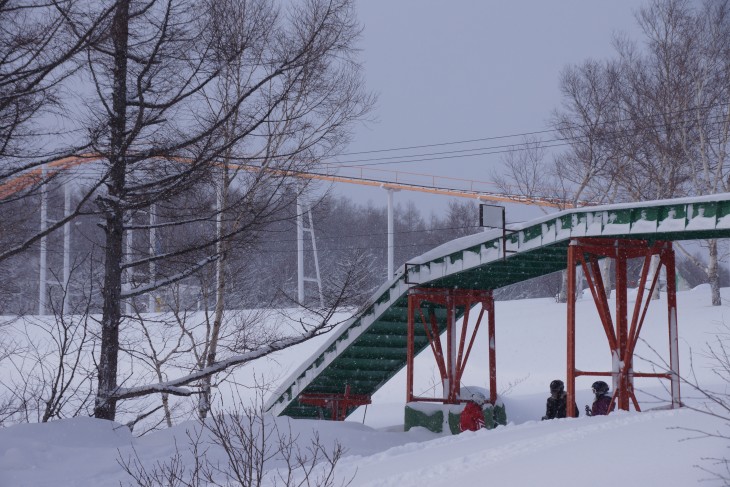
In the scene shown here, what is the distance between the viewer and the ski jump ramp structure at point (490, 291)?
1547cm

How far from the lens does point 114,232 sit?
1130 centimetres

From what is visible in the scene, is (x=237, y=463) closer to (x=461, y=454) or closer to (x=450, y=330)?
(x=461, y=454)

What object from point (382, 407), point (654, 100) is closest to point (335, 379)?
point (382, 407)

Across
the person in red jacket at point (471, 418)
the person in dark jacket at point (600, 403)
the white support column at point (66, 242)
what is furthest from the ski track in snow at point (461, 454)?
the white support column at point (66, 242)

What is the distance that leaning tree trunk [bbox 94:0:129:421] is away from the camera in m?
9.98

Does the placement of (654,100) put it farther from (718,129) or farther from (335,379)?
(335,379)

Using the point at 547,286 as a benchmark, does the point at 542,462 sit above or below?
below

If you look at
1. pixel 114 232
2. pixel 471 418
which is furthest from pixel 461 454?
pixel 471 418

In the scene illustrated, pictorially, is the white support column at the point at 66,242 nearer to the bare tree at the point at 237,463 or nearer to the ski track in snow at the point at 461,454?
the bare tree at the point at 237,463

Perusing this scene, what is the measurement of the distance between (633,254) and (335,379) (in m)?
8.58

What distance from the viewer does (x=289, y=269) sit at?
6419 centimetres

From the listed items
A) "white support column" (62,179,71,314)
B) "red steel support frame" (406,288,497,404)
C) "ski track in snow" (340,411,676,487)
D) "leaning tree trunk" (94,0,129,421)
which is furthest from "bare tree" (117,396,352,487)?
"red steel support frame" (406,288,497,404)

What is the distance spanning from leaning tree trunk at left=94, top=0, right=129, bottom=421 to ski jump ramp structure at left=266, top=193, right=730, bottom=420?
4.14m

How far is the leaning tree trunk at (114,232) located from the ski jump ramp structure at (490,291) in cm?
414
